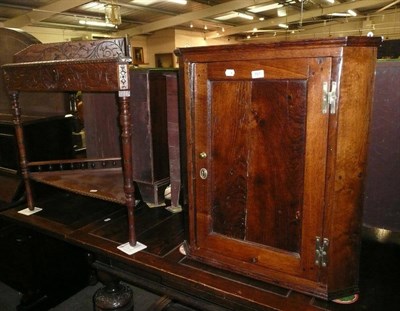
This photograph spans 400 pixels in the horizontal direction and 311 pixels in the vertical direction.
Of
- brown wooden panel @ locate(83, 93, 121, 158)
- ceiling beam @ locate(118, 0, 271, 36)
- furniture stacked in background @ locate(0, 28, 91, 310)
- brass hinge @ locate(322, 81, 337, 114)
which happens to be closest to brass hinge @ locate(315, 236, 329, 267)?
brass hinge @ locate(322, 81, 337, 114)

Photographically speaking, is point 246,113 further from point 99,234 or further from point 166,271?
point 99,234

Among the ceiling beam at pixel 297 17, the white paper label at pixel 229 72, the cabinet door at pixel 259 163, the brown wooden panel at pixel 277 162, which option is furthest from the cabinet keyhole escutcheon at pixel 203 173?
the ceiling beam at pixel 297 17

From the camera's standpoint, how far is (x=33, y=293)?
2.52 m

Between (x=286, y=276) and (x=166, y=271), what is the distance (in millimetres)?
559

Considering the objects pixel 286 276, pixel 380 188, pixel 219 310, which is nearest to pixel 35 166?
pixel 219 310

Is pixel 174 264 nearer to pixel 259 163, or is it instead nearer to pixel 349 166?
pixel 259 163

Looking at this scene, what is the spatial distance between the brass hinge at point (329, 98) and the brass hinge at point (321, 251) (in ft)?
1.64

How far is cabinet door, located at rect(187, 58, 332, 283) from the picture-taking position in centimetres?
122

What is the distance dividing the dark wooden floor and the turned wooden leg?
11 cm

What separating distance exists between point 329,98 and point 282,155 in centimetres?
28

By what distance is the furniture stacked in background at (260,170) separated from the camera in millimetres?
1172

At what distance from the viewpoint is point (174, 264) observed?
1598 millimetres

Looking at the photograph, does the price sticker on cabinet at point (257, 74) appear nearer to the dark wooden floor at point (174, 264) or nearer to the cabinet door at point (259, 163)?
the cabinet door at point (259, 163)

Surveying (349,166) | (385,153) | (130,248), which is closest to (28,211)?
(130,248)
